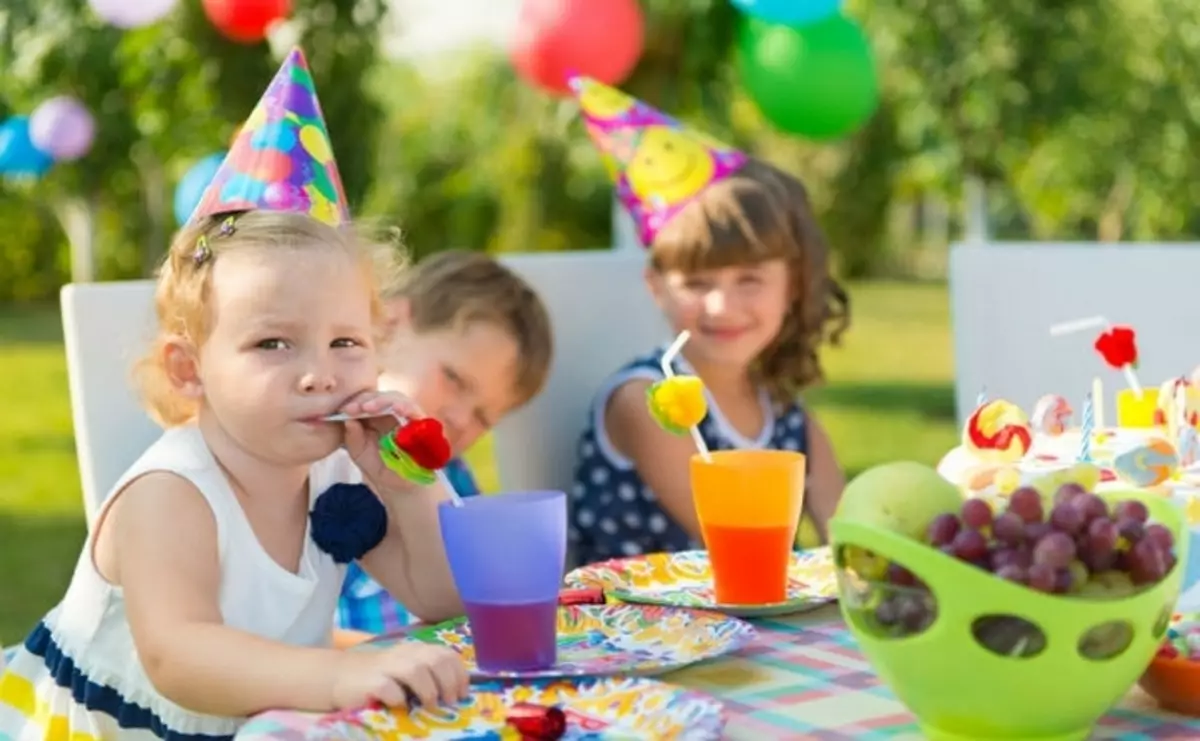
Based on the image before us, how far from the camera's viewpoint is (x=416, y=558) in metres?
1.74

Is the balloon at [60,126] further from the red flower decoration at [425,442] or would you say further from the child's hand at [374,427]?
the red flower decoration at [425,442]

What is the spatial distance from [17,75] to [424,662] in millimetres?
9042

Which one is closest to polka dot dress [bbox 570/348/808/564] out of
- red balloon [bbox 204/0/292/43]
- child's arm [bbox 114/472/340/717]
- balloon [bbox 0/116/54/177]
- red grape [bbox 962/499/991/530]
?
child's arm [bbox 114/472/340/717]

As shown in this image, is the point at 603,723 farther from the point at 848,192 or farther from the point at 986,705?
the point at 848,192

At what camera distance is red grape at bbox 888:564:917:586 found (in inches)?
41.7

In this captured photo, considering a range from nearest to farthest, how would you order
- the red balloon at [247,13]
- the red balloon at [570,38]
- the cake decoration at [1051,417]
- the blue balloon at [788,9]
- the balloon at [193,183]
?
the cake decoration at [1051,417] < the red balloon at [570,38] < the blue balloon at [788,9] < the red balloon at [247,13] < the balloon at [193,183]

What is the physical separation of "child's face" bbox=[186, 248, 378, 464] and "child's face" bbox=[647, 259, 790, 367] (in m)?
1.11

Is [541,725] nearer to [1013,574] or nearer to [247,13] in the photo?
[1013,574]

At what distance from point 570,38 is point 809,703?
3.64 m

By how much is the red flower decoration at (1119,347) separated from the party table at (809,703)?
0.62 m

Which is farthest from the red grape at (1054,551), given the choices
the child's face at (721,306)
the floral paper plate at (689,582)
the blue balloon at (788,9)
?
the blue balloon at (788,9)

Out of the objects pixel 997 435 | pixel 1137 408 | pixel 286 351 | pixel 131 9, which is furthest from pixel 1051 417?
pixel 131 9

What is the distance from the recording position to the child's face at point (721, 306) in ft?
8.66

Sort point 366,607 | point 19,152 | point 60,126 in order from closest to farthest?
point 366,607 → point 19,152 → point 60,126
